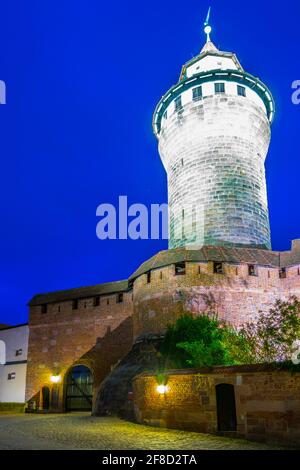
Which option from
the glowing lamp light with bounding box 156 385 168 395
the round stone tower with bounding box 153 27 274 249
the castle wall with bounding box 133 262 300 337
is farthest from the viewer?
the round stone tower with bounding box 153 27 274 249

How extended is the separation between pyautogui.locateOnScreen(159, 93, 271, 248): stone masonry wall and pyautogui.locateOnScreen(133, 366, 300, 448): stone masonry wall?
33.1 feet

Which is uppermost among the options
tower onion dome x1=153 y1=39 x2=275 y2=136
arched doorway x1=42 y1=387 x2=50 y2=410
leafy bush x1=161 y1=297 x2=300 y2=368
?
tower onion dome x1=153 y1=39 x2=275 y2=136

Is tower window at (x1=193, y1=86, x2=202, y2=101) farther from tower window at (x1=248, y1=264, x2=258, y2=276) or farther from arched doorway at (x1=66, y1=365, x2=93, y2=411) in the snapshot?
arched doorway at (x1=66, y1=365, x2=93, y2=411)

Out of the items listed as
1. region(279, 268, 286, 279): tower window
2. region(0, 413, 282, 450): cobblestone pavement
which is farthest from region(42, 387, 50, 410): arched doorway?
region(279, 268, 286, 279): tower window

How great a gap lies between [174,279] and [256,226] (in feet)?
21.4

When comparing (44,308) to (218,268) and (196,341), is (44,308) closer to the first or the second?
(218,268)

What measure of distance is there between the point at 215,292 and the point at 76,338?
8.98 metres

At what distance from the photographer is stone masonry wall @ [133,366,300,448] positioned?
9.07m

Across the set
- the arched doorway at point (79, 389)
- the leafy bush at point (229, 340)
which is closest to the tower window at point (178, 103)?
the leafy bush at point (229, 340)

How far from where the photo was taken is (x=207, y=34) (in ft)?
99.1

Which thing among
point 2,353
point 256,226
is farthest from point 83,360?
point 256,226

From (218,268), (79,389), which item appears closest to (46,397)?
(79,389)

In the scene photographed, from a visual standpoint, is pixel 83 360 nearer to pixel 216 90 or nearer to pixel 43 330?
pixel 43 330

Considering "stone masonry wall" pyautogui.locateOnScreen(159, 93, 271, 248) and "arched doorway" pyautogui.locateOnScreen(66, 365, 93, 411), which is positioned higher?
"stone masonry wall" pyautogui.locateOnScreen(159, 93, 271, 248)
